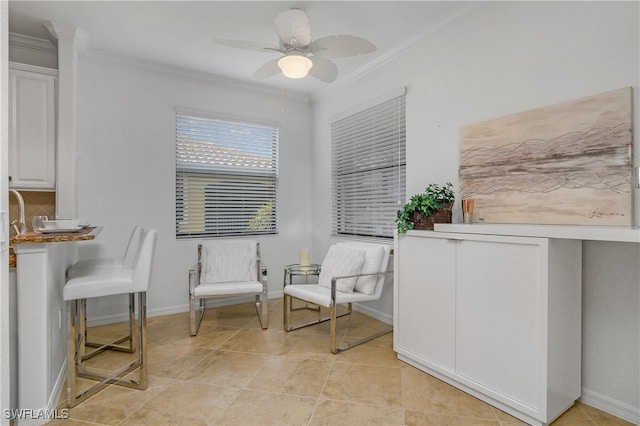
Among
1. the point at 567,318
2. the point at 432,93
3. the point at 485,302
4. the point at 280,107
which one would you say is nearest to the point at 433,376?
the point at 485,302

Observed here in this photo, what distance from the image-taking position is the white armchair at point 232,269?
3.32 metres

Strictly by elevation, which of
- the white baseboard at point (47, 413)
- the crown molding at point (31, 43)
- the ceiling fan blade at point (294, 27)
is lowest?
the white baseboard at point (47, 413)

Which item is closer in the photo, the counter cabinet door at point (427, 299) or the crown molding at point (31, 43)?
the counter cabinet door at point (427, 299)

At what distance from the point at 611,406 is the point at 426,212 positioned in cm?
151

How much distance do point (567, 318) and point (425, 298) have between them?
0.83 m

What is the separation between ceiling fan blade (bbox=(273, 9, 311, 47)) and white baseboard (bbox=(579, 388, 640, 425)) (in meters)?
2.89

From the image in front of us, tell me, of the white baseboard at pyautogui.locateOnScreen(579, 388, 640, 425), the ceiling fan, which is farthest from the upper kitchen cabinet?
the white baseboard at pyautogui.locateOnScreen(579, 388, 640, 425)

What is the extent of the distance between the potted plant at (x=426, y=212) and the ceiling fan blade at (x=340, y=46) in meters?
1.08

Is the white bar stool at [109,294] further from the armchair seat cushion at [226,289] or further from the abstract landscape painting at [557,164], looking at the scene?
the abstract landscape painting at [557,164]

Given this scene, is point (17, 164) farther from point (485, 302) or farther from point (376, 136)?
point (485, 302)

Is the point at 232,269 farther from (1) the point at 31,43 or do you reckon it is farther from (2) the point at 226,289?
(1) the point at 31,43

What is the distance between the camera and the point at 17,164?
2836 millimetres

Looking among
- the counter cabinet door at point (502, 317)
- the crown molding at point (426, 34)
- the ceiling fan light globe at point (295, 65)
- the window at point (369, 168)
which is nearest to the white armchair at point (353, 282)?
the window at point (369, 168)
